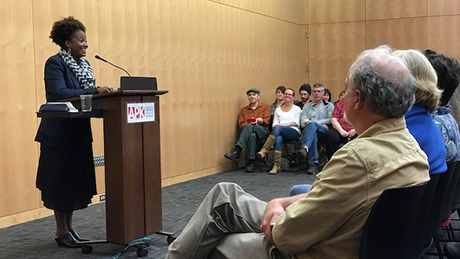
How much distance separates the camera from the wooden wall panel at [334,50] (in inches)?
427

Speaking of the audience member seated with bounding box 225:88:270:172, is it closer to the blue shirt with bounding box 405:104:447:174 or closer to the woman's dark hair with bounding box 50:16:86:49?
the woman's dark hair with bounding box 50:16:86:49

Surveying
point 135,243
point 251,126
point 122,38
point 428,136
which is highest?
point 122,38

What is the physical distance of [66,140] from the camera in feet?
13.0

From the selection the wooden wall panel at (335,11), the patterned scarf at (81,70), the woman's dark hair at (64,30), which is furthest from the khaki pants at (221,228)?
the wooden wall panel at (335,11)

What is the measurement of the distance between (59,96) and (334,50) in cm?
802

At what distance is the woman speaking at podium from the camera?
393 centimetres

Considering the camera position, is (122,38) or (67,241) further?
(122,38)

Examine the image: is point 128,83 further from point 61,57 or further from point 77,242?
point 77,242

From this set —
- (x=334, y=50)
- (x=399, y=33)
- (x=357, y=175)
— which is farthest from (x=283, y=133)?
(x=357, y=175)

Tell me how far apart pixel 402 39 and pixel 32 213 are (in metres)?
7.97

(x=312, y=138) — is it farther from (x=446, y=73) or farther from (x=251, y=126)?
(x=446, y=73)

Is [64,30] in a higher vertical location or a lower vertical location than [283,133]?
higher

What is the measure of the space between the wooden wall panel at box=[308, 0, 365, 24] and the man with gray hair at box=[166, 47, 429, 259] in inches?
361

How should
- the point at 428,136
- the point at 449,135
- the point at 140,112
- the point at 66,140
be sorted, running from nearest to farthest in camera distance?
1. the point at 428,136
2. the point at 449,135
3. the point at 140,112
4. the point at 66,140
